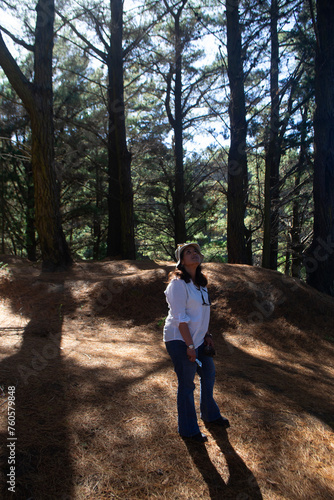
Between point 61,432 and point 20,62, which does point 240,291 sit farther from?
point 20,62

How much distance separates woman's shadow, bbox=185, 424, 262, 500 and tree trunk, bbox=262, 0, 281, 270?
8.56 metres

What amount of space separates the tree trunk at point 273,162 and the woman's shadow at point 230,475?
8.56m

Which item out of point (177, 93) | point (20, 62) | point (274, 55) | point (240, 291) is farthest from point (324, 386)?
point (20, 62)

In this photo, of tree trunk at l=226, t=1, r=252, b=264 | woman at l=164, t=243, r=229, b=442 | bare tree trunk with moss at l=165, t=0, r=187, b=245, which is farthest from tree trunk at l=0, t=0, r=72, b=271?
bare tree trunk with moss at l=165, t=0, r=187, b=245

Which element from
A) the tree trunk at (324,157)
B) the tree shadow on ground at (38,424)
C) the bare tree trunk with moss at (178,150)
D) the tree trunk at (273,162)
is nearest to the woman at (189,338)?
the tree shadow on ground at (38,424)

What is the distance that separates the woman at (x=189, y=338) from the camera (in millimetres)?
2928

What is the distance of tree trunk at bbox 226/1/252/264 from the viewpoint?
994 cm

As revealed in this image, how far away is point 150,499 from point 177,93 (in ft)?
57.9

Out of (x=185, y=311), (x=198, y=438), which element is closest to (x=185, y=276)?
(x=185, y=311)

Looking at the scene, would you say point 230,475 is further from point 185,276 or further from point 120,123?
point 120,123

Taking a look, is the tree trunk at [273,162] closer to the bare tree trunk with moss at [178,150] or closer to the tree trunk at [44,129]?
the bare tree trunk with moss at [178,150]

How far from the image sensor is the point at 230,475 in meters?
2.60

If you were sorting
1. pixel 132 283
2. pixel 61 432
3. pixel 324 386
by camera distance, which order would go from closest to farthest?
pixel 61 432, pixel 324 386, pixel 132 283

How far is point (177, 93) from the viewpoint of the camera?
1730 cm
